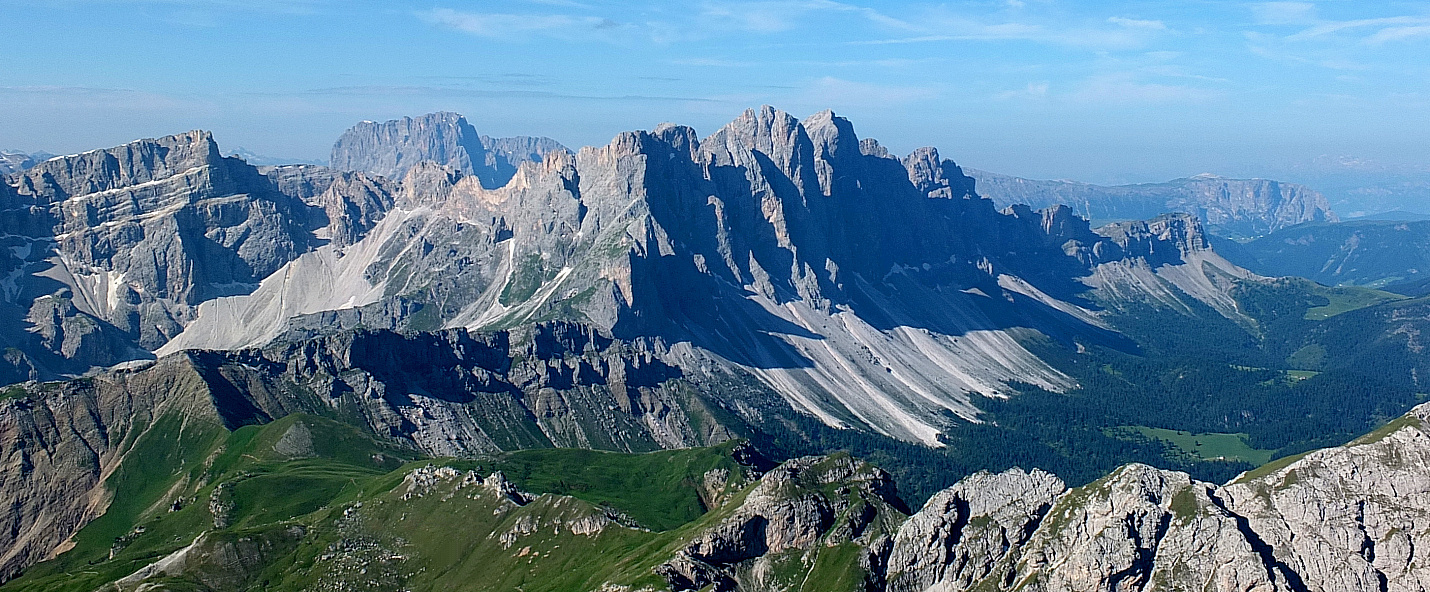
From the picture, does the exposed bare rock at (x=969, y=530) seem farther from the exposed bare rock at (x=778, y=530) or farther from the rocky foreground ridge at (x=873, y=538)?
the exposed bare rock at (x=778, y=530)

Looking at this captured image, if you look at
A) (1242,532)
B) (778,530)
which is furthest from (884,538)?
(1242,532)

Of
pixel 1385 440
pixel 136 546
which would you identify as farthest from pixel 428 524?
pixel 1385 440

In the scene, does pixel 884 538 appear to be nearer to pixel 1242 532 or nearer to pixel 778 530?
pixel 778 530

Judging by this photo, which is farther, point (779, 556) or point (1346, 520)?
point (779, 556)

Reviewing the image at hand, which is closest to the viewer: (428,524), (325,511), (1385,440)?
(1385,440)

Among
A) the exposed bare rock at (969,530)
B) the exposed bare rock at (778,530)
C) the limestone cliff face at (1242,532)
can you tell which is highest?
the limestone cliff face at (1242,532)

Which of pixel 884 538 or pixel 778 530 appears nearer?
pixel 884 538

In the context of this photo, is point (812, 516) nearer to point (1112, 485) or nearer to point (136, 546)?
point (1112, 485)

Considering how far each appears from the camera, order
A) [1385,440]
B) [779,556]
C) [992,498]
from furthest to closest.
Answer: [779,556] → [992,498] → [1385,440]

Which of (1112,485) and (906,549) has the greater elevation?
(1112,485)

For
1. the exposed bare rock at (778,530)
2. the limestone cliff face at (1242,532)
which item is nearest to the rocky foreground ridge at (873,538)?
the limestone cliff face at (1242,532)

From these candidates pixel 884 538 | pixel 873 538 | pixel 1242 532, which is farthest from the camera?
pixel 873 538
